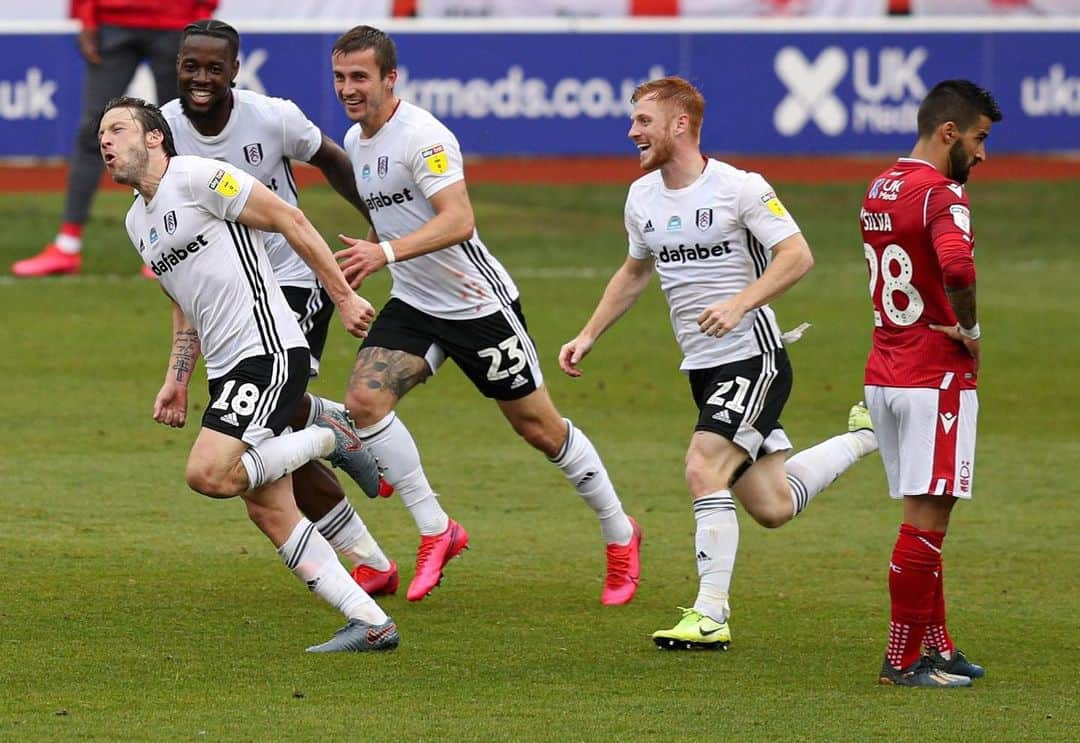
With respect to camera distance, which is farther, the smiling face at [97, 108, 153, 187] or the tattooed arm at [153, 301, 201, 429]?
the tattooed arm at [153, 301, 201, 429]

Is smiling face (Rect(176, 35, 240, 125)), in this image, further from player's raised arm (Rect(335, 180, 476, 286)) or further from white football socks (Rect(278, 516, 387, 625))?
white football socks (Rect(278, 516, 387, 625))

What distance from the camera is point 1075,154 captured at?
25125 mm

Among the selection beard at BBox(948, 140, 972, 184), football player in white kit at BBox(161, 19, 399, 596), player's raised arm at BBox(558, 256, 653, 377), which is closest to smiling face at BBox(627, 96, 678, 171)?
player's raised arm at BBox(558, 256, 653, 377)

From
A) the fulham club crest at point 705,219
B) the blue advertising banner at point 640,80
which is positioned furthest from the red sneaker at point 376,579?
the blue advertising banner at point 640,80

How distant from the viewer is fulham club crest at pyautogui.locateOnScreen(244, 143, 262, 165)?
28.3 ft

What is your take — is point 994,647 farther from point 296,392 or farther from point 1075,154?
point 1075,154

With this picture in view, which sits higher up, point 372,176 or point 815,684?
point 372,176

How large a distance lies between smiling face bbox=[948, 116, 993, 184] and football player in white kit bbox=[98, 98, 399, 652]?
2.00m

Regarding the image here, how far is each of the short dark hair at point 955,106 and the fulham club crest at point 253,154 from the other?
301 cm

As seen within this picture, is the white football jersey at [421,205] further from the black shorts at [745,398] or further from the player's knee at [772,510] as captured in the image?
the player's knee at [772,510]

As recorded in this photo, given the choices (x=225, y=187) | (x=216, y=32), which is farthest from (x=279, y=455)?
(x=216, y=32)

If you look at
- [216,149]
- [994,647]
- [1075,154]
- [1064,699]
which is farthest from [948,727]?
[1075,154]

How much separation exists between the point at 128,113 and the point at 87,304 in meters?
8.66

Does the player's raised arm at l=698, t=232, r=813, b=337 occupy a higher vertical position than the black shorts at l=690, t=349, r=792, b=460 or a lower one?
higher
